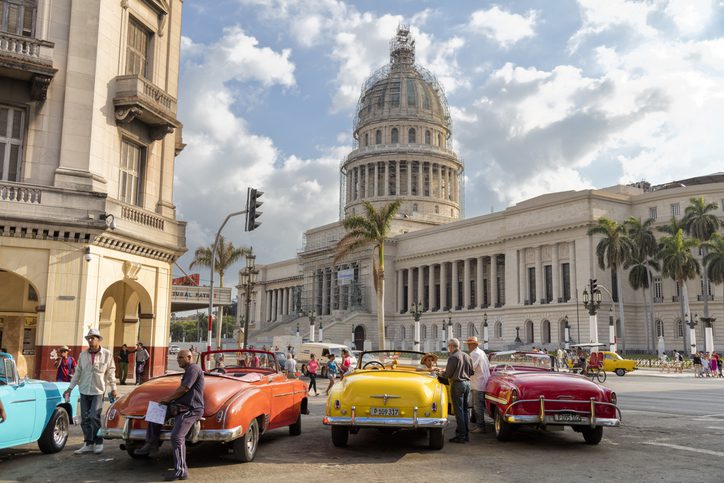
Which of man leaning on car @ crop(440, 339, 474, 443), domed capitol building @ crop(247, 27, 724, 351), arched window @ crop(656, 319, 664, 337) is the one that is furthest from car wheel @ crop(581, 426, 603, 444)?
arched window @ crop(656, 319, 664, 337)

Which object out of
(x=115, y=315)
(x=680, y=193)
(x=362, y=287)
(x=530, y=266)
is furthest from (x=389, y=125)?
(x=115, y=315)

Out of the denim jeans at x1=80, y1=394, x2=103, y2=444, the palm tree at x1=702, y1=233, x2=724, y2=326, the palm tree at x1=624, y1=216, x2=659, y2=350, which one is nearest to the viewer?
the denim jeans at x1=80, y1=394, x2=103, y2=444

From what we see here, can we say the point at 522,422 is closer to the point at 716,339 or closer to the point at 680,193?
the point at 716,339

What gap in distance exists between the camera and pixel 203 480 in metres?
8.63

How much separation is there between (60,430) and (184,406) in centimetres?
315

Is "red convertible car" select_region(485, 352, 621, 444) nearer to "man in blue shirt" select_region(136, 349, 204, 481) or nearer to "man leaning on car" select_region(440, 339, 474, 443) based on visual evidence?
"man leaning on car" select_region(440, 339, 474, 443)

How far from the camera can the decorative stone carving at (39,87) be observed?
19.3 m

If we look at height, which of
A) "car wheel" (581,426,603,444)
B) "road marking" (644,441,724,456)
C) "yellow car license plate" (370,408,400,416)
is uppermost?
"yellow car license plate" (370,408,400,416)

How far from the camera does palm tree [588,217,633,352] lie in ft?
196

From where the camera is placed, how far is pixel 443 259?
285 feet

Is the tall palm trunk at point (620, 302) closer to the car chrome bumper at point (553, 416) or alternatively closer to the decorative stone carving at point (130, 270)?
the decorative stone carving at point (130, 270)

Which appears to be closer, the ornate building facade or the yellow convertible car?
the yellow convertible car

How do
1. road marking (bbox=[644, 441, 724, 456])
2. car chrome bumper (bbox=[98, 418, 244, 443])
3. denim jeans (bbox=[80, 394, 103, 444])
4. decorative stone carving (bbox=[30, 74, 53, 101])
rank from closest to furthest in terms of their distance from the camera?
car chrome bumper (bbox=[98, 418, 244, 443])
denim jeans (bbox=[80, 394, 103, 444])
road marking (bbox=[644, 441, 724, 456])
decorative stone carving (bbox=[30, 74, 53, 101])

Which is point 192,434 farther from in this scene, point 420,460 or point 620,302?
point 620,302
